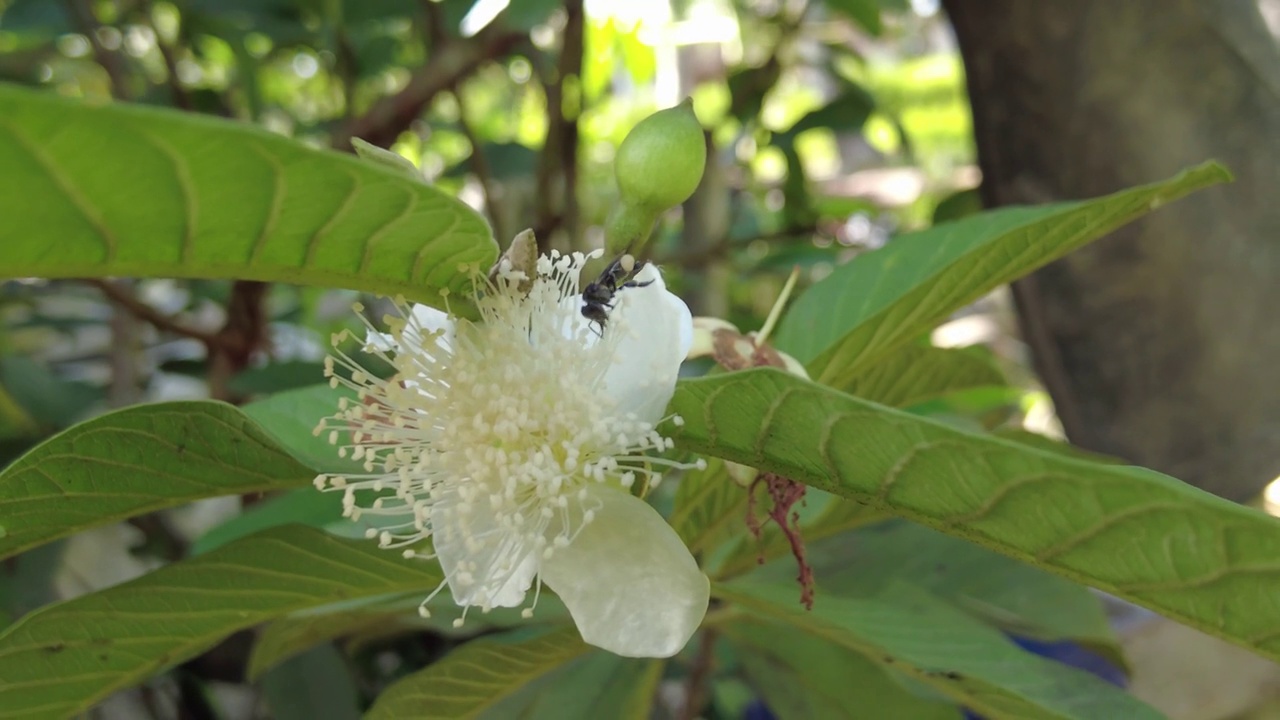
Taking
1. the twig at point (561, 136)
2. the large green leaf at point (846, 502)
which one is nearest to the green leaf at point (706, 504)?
the large green leaf at point (846, 502)

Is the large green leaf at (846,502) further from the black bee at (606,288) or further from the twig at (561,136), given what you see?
the twig at (561,136)

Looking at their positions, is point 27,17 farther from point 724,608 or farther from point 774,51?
point 724,608

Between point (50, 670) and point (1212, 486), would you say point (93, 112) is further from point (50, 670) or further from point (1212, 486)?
point (1212, 486)

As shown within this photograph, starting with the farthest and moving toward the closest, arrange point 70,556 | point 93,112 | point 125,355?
point 125,355 < point 70,556 < point 93,112

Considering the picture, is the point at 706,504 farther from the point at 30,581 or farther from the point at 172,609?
the point at 30,581

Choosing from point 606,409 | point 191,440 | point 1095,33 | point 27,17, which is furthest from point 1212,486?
point 27,17

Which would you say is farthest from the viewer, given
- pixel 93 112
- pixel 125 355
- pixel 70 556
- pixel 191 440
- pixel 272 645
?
pixel 125 355

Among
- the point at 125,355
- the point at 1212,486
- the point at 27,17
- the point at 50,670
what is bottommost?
the point at 1212,486

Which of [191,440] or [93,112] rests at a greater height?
[93,112]

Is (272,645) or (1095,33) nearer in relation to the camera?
(272,645)
